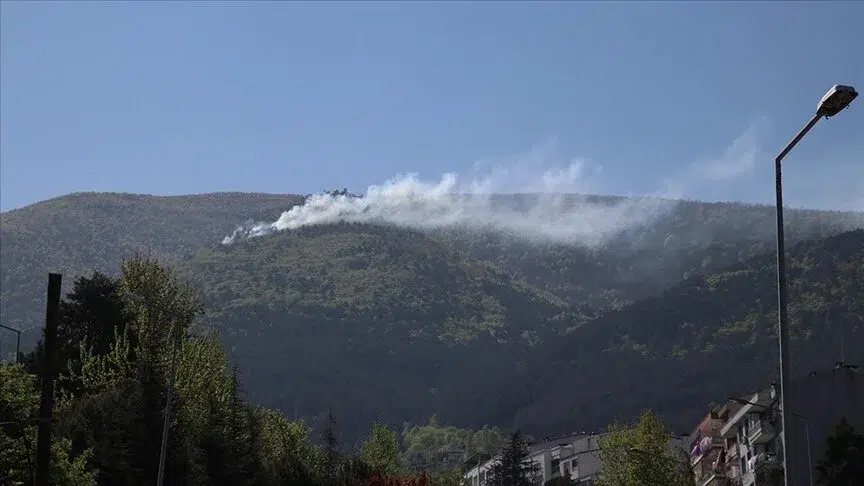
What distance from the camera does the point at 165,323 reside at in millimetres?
70875

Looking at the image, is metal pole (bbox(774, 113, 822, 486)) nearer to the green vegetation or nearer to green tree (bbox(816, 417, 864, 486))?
the green vegetation

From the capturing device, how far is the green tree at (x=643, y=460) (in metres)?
79.4

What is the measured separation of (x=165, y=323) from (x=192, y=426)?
407 inches

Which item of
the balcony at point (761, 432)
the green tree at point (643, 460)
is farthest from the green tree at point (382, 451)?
the balcony at point (761, 432)

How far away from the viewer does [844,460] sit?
2426 inches

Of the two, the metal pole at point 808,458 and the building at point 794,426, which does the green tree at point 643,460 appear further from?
the metal pole at point 808,458

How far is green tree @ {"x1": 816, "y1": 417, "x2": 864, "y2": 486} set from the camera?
200 ft

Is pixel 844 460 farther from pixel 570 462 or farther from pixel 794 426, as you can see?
pixel 570 462

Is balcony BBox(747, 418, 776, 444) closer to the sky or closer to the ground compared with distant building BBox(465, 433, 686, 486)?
closer to the sky

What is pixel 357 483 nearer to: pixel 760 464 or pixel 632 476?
pixel 632 476

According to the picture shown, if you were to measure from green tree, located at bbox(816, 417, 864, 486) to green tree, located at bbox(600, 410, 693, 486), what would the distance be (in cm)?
1630

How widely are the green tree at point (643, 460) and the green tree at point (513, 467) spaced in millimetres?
39811

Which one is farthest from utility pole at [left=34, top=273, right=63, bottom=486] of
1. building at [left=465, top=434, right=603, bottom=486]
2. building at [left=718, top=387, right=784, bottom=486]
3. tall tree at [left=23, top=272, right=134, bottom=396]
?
building at [left=465, top=434, right=603, bottom=486]

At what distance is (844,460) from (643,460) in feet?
65.6
